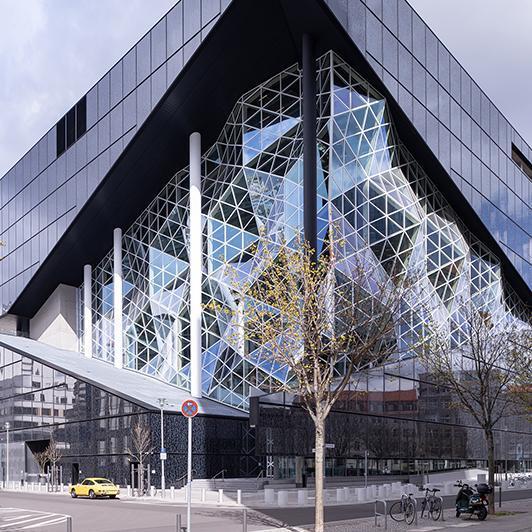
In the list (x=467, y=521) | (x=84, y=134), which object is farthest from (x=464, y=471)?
(x=84, y=134)

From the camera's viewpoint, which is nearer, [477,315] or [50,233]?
[477,315]

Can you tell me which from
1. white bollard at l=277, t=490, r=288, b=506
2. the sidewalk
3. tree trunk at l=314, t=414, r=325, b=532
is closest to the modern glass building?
white bollard at l=277, t=490, r=288, b=506

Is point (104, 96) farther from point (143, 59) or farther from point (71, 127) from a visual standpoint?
point (71, 127)

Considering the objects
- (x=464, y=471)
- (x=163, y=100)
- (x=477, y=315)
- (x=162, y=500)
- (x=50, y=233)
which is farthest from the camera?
(x=50, y=233)

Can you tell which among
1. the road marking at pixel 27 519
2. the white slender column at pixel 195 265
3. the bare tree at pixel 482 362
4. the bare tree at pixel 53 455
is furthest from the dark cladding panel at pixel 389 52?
A: the bare tree at pixel 53 455

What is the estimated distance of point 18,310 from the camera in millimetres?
75500

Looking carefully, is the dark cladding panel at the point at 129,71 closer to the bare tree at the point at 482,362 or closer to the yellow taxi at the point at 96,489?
the yellow taxi at the point at 96,489

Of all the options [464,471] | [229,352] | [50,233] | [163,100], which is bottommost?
[464,471]

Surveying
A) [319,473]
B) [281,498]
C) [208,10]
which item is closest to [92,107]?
[208,10]

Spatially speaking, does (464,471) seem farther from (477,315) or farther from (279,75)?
(279,75)

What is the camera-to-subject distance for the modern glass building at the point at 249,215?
48.1 m

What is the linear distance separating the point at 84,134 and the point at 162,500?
31.5 metres

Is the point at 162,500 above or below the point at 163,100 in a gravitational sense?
below

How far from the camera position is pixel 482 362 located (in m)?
35.1
